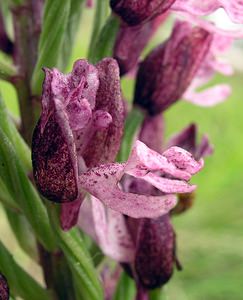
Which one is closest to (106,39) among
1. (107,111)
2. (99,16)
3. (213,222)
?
(99,16)

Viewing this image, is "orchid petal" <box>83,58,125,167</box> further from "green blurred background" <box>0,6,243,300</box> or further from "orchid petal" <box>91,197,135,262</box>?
"green blurred background" <box>0,6,243,300</box>

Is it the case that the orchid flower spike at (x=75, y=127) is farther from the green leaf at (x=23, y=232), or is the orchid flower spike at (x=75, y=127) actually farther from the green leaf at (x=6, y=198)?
the green leaf at (x=23, y=232)

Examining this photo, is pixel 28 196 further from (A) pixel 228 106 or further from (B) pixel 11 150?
(A) pixel 228 106

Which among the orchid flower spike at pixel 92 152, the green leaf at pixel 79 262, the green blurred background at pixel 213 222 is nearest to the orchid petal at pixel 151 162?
the orchid flower spike at pixel 92 152

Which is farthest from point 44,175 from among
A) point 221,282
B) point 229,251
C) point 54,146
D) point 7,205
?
point 229,251

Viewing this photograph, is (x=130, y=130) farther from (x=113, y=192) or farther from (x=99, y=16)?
(x=113, y=192)

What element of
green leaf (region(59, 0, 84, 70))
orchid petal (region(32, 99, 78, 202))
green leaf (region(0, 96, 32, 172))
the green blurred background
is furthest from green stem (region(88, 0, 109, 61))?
the green blurred background
